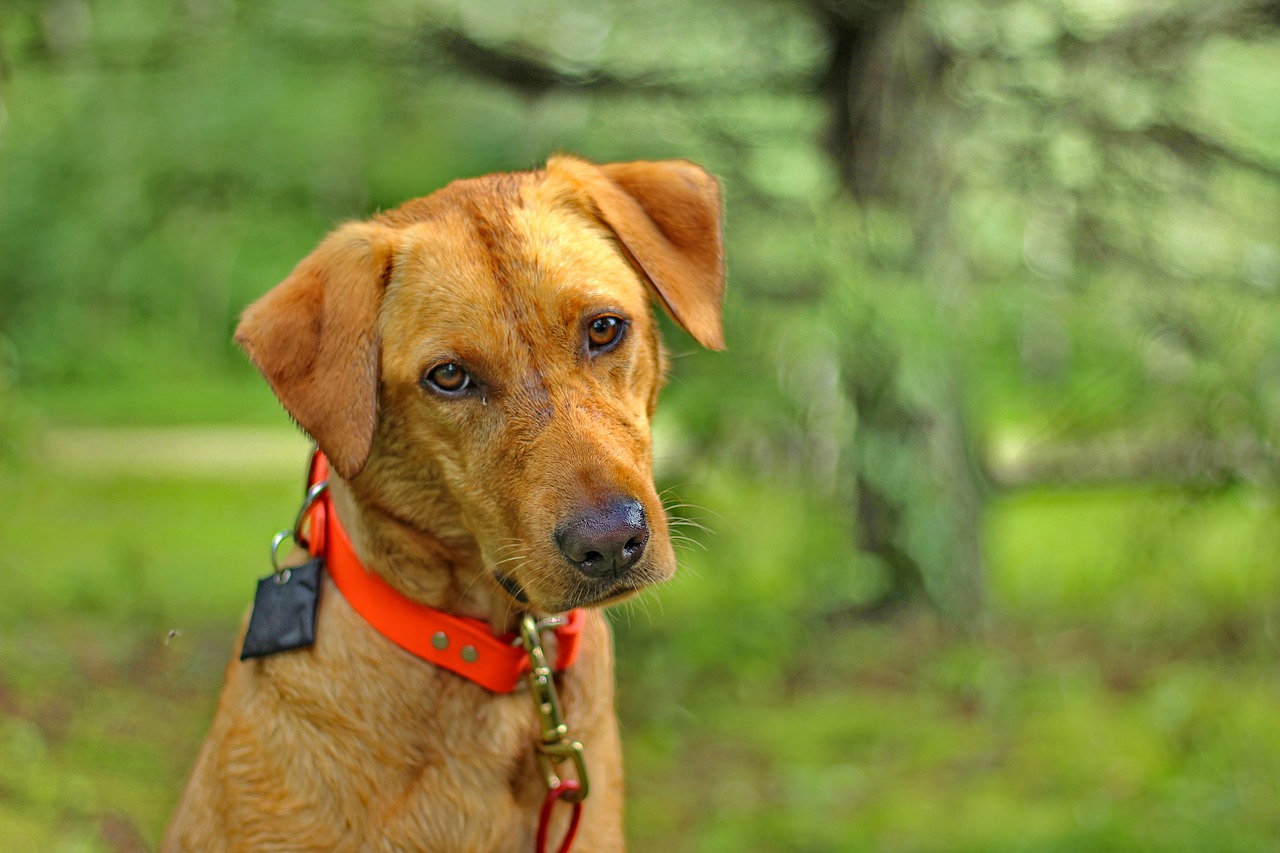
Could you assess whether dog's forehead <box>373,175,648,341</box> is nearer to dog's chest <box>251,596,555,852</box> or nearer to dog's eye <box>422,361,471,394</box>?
dog's eye <box>422,361,471,394</box>

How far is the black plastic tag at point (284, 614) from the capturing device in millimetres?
2496

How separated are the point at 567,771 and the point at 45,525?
308 inches

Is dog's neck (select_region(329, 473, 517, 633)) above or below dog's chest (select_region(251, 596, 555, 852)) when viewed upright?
above

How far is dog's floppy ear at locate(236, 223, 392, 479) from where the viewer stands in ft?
7.88

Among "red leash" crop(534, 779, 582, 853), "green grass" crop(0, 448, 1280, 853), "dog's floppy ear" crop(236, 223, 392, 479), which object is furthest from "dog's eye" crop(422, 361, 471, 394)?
"green grass" crop(0, 448, 1280, 853)

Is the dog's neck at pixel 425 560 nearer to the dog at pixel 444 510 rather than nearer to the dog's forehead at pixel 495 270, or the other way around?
the dog at pixel 444 510

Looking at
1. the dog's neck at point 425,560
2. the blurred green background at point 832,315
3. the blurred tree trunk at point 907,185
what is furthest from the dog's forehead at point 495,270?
the blurred tree trunk at point 907,185

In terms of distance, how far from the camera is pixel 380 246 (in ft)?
8.39

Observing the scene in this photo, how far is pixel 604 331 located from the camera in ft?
8.45

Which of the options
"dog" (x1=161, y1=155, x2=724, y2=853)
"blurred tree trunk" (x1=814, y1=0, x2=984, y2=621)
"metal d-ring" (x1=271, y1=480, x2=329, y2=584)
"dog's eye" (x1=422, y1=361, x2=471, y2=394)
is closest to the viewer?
"dog" (x1=161, y1=155, x2=724, y2=853)

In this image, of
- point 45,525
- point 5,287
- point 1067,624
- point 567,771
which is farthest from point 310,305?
point 45,525

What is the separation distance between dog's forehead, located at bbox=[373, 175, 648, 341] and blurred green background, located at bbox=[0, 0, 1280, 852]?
2333mm

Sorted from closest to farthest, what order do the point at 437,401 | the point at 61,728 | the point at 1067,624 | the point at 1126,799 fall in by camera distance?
1. the point at 437,401
2. the point at 1126,799
3. the point at 61,728
4. the point at 1067,624

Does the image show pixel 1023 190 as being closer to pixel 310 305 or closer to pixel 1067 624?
pixel 1067 624
